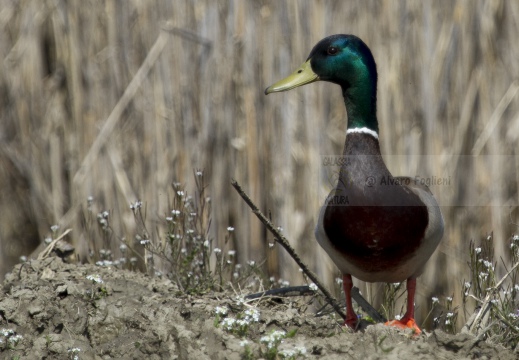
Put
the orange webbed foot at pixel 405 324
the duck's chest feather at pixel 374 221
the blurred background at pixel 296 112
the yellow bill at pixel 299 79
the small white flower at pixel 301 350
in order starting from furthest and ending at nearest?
1. the blurred background at pixel 296 112
2. the yellow bill at pixel 299 79
3. the duck's chest feather at pixel 374 221
4. the orange webbed foot at pixel 405 324
5. the small white flower at pixel 301 350

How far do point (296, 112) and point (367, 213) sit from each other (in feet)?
4.12

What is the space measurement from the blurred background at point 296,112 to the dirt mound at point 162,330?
1093 mm

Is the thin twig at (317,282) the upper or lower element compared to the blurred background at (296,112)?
lower

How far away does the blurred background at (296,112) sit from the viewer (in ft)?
14.3

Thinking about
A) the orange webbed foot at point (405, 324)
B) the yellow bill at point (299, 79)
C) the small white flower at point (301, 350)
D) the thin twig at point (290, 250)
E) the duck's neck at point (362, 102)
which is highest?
the yellow bill at point (299, 79)

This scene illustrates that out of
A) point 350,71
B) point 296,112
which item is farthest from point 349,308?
point 296,112

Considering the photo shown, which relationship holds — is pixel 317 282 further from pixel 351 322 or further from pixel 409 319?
pixel 409 319

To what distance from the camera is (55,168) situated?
4.96m

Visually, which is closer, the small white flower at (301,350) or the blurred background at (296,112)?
the small white flower at (301,350)

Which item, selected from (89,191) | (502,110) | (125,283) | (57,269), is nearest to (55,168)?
(89,191)

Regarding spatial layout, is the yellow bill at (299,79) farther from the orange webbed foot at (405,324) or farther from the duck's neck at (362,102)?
the orange webbed foot at (405,324)

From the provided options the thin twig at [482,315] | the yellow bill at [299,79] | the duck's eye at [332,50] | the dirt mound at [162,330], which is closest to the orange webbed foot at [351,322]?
the dirt mound at [162,330]

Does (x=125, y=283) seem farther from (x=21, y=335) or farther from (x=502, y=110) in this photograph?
(x=502, y=110)

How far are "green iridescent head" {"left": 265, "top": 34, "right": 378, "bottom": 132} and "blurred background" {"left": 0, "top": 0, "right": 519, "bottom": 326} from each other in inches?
32.3
